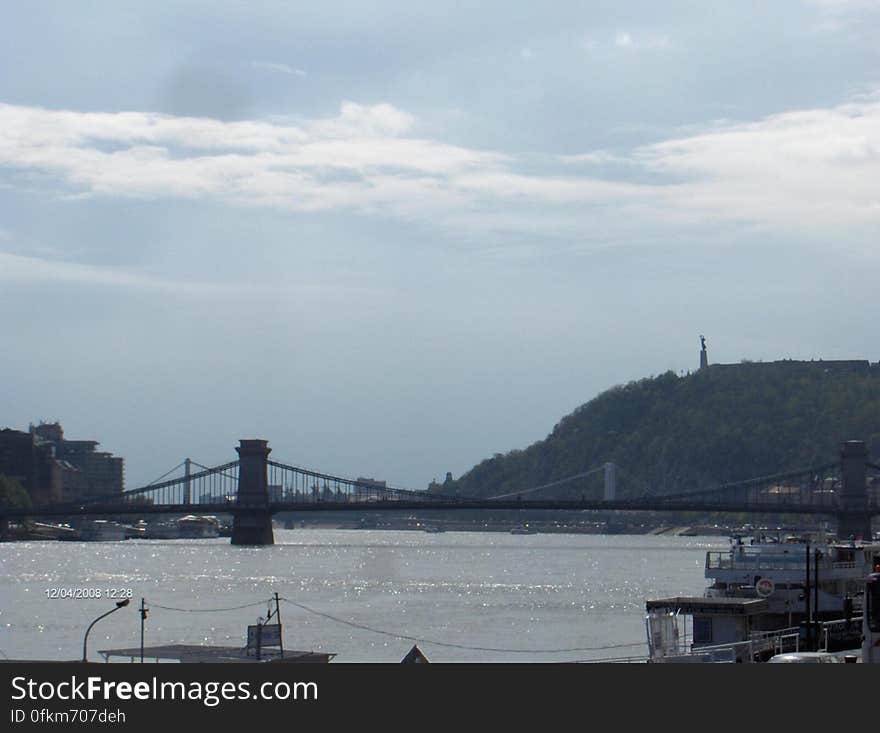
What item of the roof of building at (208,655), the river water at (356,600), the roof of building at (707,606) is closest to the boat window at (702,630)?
the roof of building at (707,606)

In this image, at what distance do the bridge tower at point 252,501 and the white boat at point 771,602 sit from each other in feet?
338

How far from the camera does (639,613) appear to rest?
2746 inches

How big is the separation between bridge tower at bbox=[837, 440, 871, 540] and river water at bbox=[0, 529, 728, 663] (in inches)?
491

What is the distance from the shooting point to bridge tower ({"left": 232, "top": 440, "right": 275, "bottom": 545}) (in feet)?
496

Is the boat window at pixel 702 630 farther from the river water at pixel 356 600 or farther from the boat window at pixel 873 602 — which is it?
the boat window at pixel 873 602

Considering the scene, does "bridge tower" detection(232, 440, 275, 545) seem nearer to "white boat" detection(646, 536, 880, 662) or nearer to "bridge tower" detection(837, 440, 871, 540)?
"bridge tower" detection(837, 440, 871, 540)

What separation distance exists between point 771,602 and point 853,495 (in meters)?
102

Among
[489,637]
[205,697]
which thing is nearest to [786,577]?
[489,637]

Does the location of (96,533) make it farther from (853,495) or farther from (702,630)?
(702,630)

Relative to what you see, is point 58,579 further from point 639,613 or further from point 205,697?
point 205,697

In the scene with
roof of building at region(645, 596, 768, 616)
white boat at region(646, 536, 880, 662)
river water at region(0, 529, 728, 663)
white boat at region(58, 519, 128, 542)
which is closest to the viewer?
white boat at region(646, 536, 880, 662)

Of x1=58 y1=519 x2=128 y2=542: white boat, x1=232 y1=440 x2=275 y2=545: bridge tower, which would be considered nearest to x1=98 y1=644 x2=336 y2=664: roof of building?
x1=232 y1=440 x2=275 y2=545: bridge tower

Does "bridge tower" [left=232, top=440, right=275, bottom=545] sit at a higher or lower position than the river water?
higher

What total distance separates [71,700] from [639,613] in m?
55.6
